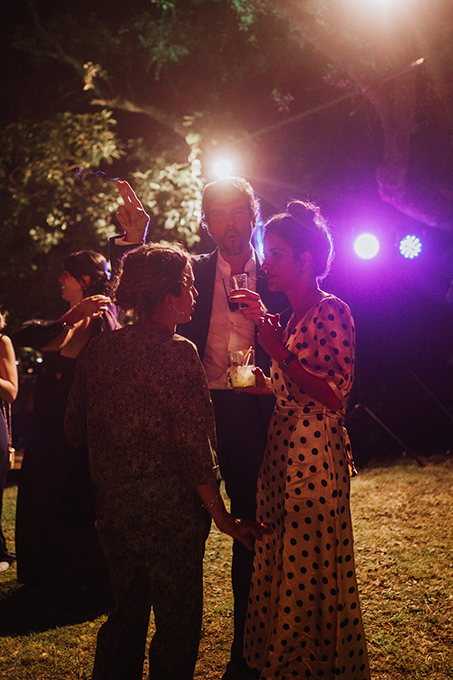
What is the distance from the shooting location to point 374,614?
3.25 meters

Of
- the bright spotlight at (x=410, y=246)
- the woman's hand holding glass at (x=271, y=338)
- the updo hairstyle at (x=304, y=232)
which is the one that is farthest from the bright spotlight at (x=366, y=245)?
the woman's hand holding glass at (x=271, y=338)

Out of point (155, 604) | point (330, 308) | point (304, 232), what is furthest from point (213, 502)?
point (304, 232)

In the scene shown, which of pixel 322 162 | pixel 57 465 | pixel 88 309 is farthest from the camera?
pixel 322 162

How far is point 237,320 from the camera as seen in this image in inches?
113

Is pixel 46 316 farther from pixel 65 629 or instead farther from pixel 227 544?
pixel 65 629

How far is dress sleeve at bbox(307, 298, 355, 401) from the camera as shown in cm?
204

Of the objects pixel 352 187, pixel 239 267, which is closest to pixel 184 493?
pixel 239 267

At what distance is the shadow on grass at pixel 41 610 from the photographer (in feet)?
10.8

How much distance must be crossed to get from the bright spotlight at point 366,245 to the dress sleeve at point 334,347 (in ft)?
19.9

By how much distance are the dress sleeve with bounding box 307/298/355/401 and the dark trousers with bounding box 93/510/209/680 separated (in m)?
0.75

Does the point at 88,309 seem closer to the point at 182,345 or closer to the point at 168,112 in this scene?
the point at 182,345

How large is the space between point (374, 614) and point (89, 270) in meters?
2.87

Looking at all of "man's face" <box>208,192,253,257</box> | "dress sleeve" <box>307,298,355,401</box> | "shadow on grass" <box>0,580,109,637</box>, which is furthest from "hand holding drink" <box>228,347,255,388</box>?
"shadow on grass" <box>0,580,109,637</box>

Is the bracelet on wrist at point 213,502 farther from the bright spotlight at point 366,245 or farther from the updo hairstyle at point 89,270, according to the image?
the bright spotlight at point 366,245
